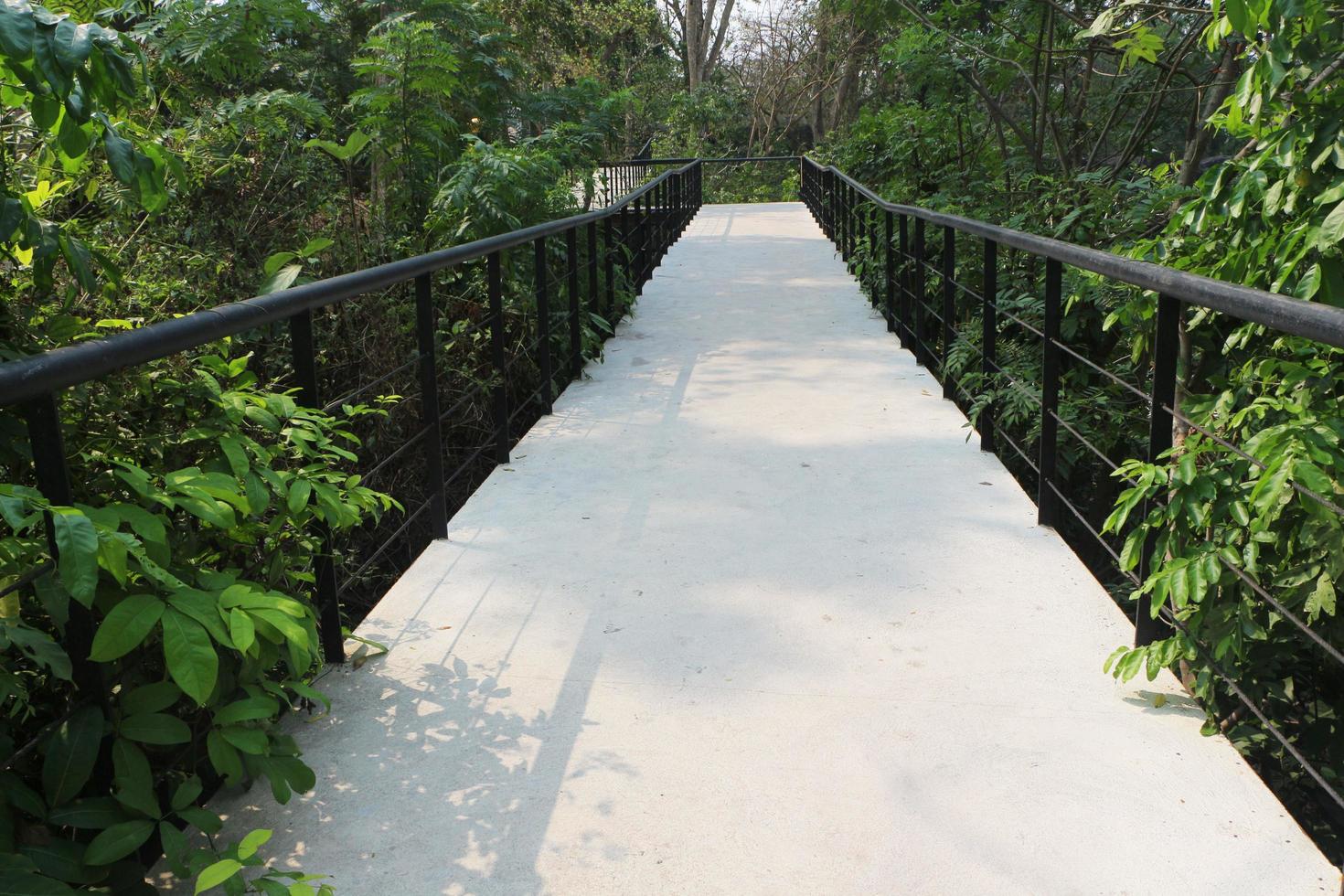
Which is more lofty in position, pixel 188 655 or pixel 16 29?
pixel 16 29

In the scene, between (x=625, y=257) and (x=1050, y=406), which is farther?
(x=625, y=257)

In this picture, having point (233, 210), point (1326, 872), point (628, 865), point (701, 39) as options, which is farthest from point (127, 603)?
point (701, 39)

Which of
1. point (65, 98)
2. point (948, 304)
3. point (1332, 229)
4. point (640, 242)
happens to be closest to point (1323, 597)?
point (1332, 229)

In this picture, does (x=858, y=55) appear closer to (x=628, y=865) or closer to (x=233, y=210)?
(x=233, y=210)

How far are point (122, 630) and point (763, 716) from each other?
4.78ft

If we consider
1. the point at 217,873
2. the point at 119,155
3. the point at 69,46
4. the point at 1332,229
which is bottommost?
the point at 217,873

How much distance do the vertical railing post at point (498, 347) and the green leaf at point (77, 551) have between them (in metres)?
3.03

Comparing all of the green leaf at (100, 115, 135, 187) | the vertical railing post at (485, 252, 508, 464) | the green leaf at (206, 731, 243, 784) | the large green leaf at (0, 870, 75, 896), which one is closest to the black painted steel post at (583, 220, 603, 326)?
the vertical railing post at (485, 252, 508, 464)

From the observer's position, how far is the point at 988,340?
5.16 meters

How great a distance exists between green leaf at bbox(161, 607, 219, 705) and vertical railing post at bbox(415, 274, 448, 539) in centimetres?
186

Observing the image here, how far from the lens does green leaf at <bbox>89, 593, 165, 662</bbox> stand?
190 centimetres

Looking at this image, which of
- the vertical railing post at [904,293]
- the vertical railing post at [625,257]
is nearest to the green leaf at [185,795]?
the vertical railing post at [904,293]

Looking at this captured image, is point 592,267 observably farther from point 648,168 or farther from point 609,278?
point 648,168

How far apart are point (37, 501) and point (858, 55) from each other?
27.3m
